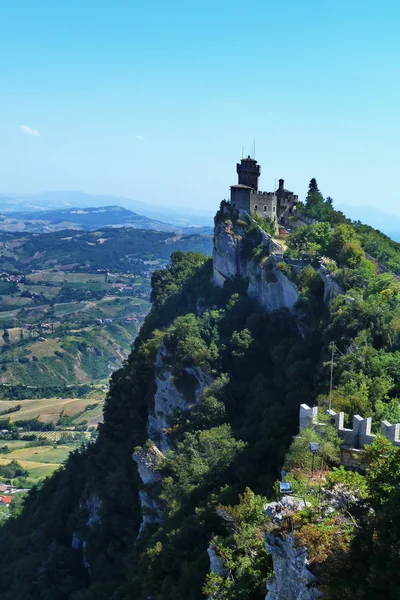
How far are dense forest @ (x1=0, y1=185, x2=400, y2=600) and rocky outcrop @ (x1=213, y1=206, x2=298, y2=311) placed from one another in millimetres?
796

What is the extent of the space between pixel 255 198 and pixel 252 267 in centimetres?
972

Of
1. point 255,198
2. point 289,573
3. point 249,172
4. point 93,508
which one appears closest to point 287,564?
point 289,573

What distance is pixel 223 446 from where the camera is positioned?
37625 millimetres

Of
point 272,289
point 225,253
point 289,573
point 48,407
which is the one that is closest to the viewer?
point 289,573

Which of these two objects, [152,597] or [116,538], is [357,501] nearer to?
[152,597]

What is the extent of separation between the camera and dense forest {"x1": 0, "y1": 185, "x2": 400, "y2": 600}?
2052 cm

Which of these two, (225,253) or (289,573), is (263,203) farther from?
(289,573)

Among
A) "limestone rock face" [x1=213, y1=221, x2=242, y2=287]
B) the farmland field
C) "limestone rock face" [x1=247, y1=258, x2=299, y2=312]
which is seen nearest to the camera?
"limestone rock face" [x1=247, y1=258, x2=299, y2=312]

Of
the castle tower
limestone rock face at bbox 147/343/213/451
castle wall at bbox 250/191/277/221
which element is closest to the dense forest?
limestone rock face at bbox 147/343/213/451

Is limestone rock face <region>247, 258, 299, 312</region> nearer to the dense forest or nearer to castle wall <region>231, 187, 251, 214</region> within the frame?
the dense forest

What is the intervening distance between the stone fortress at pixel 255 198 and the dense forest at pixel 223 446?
268 centimetres

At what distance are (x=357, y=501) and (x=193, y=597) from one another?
44.2 feet

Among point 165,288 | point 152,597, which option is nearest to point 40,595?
point 152,597

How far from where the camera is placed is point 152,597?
31.3 metres
